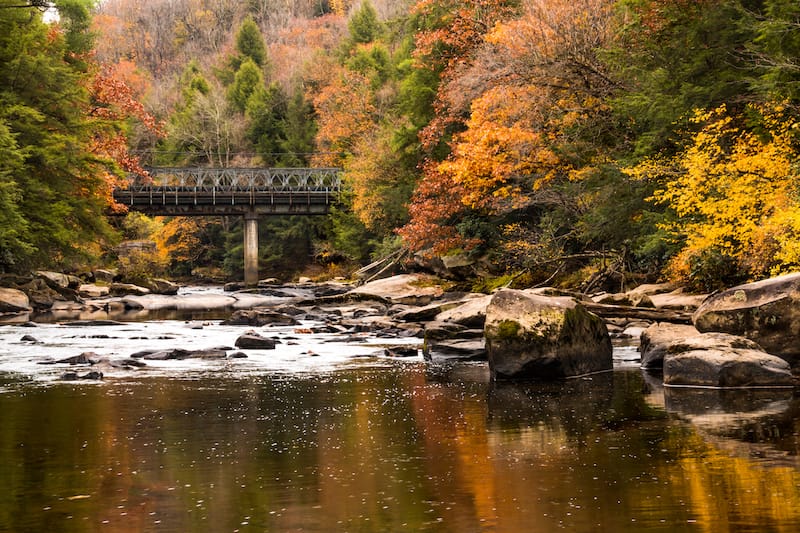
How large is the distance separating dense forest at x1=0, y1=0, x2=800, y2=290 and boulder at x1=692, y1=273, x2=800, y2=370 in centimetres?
356

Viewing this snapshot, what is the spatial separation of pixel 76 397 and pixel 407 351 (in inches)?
275

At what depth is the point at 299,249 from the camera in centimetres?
6975

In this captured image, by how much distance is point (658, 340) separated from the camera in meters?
15.9

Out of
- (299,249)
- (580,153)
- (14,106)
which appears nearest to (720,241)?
(580,153)

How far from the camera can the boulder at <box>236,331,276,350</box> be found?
Result: 19.9 meters

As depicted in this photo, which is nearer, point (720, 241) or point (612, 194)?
point (720, 241)

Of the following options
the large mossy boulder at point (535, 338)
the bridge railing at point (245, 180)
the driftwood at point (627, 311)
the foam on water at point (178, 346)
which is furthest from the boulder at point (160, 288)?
the large mossy boulder at point (535, 338)

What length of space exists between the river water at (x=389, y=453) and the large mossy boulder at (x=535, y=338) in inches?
19.6

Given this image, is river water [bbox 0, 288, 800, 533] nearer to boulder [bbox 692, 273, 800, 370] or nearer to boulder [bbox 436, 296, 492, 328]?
boulder [bbox 692, 273, 800, 370]

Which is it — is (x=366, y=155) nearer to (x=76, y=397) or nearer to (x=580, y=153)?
(x=580, y=153)

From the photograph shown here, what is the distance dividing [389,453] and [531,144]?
2177cm

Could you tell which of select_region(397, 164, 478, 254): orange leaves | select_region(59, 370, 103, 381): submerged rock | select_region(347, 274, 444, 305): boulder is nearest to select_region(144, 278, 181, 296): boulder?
select_region(347, 274, 444, 305): boulder

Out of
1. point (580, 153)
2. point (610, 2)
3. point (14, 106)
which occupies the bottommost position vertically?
point (580, 153)

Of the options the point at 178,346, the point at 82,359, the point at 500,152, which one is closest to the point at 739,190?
the point at 500,152
